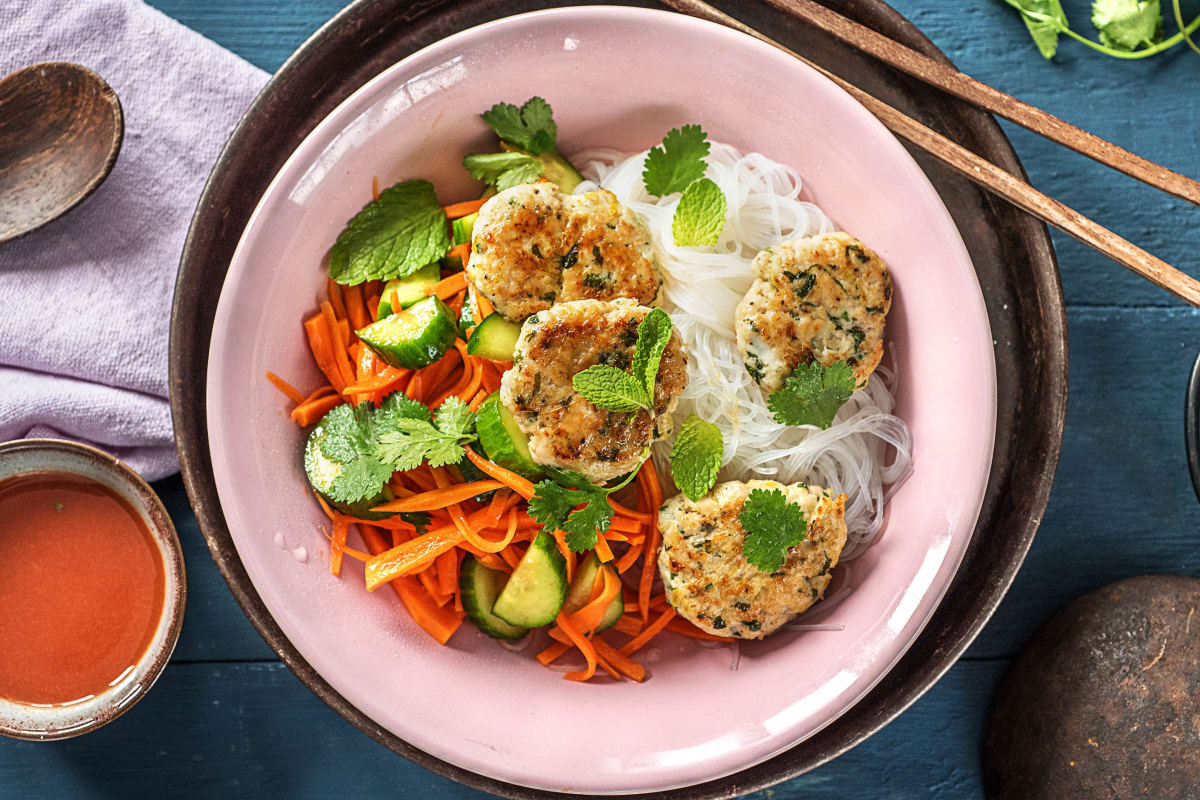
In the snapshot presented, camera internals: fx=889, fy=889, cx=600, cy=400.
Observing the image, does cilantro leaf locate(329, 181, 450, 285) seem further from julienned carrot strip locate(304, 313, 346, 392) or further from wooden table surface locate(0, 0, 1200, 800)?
wooden table surface locate(0, 0, 1200, 800)

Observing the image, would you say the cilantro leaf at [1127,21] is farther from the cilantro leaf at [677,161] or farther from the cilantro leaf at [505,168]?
the cilantro leaf at [505,168]

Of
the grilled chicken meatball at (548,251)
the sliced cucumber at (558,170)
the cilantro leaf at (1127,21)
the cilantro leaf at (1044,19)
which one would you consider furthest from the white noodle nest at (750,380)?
the cilantro leaf at (1127,21)

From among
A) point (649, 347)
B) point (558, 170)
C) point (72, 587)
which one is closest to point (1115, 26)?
point (558, 170)

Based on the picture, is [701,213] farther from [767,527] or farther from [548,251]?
[767,527]

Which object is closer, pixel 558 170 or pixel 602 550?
pixel 602 550

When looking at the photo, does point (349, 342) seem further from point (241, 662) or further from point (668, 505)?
point (241, 662)

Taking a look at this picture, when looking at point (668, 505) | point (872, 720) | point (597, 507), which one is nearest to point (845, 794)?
point (872, 720)
